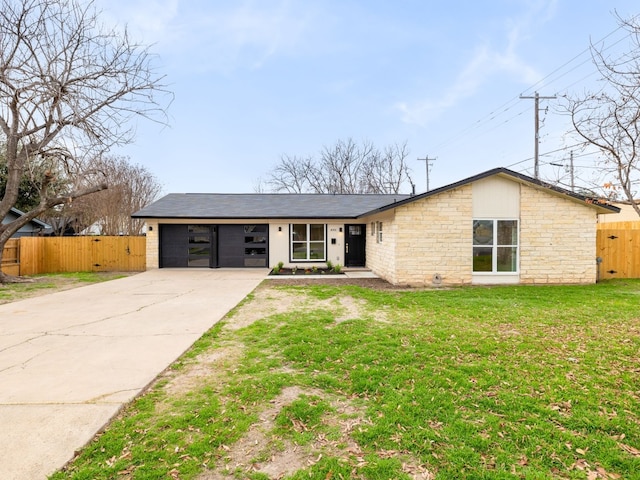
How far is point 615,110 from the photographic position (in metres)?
4.31

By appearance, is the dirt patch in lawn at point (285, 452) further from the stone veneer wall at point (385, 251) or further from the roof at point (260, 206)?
the roof at point (260, 206)

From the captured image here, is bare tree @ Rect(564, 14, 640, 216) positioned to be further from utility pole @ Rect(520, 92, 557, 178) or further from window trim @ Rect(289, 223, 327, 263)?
utility pole @ Rect(520, 92, 557, 178)

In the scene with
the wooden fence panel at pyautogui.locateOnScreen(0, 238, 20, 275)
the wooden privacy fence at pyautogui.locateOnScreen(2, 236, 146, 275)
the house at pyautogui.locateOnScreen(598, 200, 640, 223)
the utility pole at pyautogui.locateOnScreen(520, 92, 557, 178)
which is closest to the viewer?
the wooden fence panel at pyautogui.locateOnScreen(0, 238, 20, 275)

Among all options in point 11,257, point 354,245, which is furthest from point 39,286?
point 354,245

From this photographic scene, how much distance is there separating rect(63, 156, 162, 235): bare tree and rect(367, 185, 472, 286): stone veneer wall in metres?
19.1

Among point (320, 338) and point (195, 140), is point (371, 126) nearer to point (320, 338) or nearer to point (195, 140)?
point (195, 140)

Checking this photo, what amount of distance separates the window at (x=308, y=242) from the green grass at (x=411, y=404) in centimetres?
932

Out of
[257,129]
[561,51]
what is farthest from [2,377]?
[257,129]

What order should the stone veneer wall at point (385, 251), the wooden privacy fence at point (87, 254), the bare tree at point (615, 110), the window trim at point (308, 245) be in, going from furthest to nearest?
1. the window trim at point (308, 245)
2. the wooden privacy fence at point (87, 254)
3. the stone veneer wall at point (385, 251)
4. the bare tree at point (615, 110)

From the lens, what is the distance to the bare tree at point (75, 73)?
8258 mm

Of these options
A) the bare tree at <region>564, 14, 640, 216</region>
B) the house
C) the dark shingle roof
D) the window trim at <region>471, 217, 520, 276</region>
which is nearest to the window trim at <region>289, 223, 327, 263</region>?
the dark shingle roof

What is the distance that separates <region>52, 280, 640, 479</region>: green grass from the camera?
226 centimetres

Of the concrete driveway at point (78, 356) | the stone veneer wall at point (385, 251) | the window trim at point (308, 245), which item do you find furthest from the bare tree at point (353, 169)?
the concrete driveway at point (78, 356)

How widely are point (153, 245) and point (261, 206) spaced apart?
5.13 m
